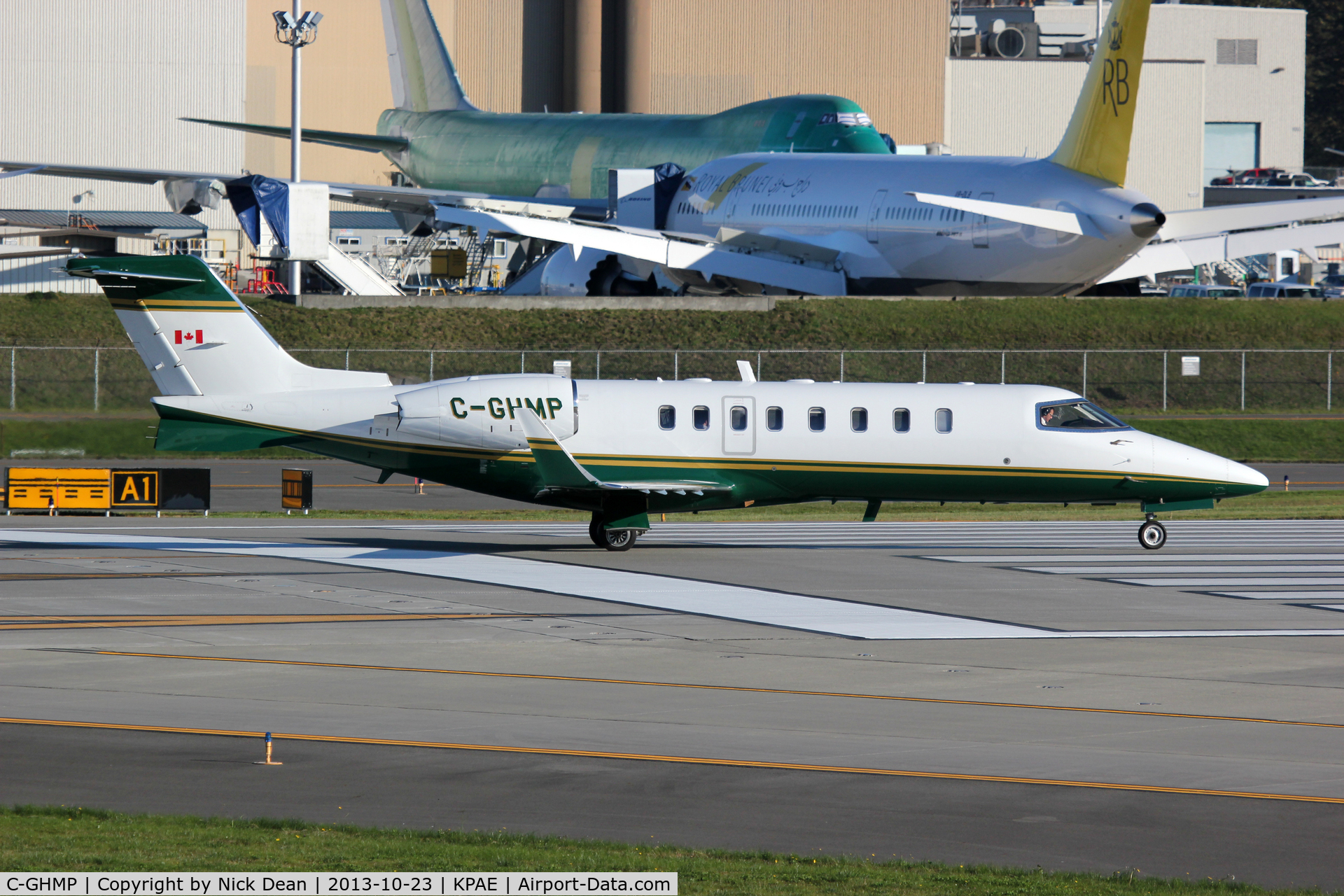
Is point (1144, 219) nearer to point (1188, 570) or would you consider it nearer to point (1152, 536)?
point (1152, 536)

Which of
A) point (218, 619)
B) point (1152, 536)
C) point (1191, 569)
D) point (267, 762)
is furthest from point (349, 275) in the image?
point (267, 762)

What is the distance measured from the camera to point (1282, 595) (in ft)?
74.9

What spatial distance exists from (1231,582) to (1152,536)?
13.3ft

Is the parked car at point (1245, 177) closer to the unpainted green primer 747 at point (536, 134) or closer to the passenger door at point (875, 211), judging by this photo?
the unpainted green primer 747 at point (536, 134)

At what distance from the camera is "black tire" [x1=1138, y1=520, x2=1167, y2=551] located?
28.1 meters

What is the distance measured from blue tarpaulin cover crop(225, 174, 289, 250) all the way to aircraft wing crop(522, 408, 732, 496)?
3235cm

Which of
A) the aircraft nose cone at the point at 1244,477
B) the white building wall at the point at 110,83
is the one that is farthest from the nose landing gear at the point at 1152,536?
the white building wall at the point at 110,83

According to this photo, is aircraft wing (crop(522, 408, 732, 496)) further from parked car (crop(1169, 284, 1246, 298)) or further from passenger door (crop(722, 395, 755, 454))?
parked car (crop(1169, 284, 1246, 298))

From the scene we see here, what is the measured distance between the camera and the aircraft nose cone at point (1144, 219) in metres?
45.4

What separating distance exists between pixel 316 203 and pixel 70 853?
1893 inches

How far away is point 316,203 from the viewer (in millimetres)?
55562

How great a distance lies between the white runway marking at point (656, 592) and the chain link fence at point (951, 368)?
23.8m

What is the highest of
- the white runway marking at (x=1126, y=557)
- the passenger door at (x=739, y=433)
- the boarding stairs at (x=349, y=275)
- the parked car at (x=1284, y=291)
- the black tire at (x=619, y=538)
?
the parked car at (x=1284, y=291)

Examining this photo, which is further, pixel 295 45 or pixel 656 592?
pixel 295 45
